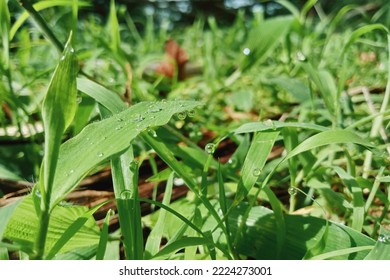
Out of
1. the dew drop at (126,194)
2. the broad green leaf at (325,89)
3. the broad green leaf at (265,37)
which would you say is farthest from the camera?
the broad green leaf at (265,37)

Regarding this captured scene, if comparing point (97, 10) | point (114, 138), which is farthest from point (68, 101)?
point (97, 10)

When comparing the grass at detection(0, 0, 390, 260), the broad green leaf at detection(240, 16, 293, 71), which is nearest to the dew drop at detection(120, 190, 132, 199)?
the grass at detection(0, 0, 390, 260)

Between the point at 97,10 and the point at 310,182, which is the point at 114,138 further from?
the point at 97,10

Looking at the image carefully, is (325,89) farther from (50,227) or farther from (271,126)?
(50,227)

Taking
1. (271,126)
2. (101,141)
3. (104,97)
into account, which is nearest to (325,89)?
(271,126)

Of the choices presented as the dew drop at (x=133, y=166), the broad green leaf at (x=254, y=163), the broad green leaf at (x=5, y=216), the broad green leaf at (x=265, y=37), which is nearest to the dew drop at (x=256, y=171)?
the broad green leaf at (x=254, y=163)

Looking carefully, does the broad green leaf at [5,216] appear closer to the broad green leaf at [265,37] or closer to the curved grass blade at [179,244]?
the curved grass blade at [179,244]
